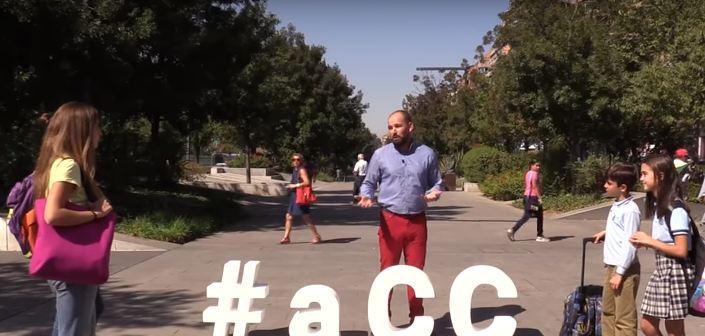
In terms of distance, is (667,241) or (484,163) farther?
(484,163)

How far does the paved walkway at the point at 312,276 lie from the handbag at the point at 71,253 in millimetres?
2441

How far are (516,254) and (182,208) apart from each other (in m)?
7.38

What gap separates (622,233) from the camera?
4645 mm

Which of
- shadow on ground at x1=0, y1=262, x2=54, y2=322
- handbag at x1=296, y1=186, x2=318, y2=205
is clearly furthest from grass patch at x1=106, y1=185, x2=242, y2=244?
shadow on ground at x1=0, y1=262, x2=54, y2=322

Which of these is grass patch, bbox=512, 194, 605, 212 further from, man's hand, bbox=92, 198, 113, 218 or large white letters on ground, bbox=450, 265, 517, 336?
man's hand, bbox=92, 198, 113, 218

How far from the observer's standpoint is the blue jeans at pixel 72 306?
373cm

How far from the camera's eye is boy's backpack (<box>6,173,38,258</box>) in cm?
392

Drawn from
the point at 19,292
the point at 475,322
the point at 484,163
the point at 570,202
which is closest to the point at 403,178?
the point at 475,322

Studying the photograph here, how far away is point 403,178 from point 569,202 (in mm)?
14038

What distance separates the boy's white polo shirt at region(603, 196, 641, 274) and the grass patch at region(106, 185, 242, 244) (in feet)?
28.0

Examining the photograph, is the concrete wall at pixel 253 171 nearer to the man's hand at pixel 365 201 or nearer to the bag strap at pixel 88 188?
the man's hand at pixel 365 201

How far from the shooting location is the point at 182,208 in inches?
591

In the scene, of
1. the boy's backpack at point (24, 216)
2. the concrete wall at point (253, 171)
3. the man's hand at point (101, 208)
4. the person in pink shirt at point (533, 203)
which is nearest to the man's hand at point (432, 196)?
the man's hand at point (101, 208)

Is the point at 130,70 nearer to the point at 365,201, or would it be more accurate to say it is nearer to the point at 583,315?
the point at 365,201
